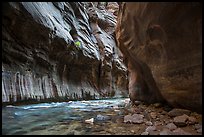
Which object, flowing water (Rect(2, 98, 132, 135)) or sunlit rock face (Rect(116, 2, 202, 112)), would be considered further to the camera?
sunlit rock face (Rect(116, 2, 202, 112))

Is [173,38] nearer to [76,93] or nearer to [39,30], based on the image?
[39,30]

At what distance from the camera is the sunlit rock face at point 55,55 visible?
34.9 feet

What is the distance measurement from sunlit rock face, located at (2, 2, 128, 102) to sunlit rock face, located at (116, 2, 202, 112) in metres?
6.44

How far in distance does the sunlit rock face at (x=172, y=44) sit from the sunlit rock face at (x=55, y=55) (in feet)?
21.1

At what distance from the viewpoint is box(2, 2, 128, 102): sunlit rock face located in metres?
10.6

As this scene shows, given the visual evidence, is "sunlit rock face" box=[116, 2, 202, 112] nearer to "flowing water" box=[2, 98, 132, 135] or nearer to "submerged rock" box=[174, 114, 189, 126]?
"submerged rock" box=[174, 114, 189, 126]

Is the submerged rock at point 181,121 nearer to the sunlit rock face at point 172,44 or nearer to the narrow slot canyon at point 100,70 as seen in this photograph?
the narrow slot canyon at point 100,70

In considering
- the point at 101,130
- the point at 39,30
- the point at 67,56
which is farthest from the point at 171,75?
the point at 67,56

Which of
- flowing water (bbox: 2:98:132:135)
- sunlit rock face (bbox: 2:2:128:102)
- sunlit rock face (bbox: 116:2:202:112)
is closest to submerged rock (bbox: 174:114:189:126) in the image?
sunlit rock face (bbox: 116:2:202:112)

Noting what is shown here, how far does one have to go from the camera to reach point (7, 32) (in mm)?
10742

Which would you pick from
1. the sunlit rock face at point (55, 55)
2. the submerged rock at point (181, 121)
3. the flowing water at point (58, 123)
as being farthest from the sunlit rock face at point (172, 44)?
the sunlit rock face at point (55, 55)

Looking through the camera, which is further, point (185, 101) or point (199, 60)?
point (185, 101)

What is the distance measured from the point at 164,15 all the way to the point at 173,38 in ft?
2.03

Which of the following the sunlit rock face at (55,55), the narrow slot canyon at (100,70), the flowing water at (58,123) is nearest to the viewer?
the flowing water at (58,123)
